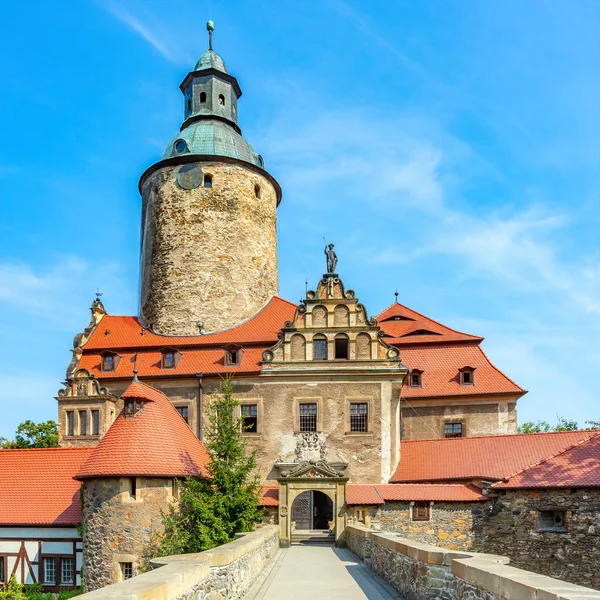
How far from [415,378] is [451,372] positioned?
1.51 metres

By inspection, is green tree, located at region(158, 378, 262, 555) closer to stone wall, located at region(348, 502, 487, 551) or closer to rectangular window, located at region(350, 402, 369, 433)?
stone wall, located at region(348, 502, 487, 551)

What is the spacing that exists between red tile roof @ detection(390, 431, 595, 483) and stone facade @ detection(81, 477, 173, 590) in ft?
28.6

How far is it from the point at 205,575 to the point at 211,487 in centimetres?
1355

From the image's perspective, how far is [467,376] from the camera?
28.5m

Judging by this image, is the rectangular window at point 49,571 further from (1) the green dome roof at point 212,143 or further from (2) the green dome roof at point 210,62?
(2) the green dome roof at point 210,62

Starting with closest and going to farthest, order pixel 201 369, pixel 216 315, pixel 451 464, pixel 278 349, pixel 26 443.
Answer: pixel 451 464, pixel 278 349, pixel 201 369, pixel 216 315, pixel 26 443

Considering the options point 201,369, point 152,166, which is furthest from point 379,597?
point 152,166

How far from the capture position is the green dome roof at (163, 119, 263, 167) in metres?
33.4

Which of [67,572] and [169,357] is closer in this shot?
[67,572]

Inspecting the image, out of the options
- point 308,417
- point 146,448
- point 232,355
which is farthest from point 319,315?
point 146,448

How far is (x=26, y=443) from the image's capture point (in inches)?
1768

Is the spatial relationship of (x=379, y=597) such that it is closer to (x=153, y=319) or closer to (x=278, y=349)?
(x=278, y=349)

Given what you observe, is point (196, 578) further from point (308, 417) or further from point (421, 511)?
point (308, 417)

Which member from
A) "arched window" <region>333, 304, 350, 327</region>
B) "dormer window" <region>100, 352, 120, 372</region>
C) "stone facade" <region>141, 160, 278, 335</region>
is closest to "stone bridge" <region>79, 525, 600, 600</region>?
"arched window" <region>333, 304, 350, 327</region>
